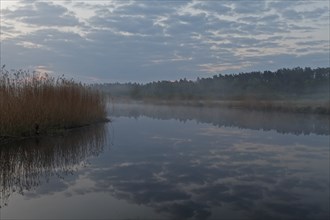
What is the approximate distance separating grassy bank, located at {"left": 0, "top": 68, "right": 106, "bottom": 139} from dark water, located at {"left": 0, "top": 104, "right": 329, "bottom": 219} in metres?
0.62

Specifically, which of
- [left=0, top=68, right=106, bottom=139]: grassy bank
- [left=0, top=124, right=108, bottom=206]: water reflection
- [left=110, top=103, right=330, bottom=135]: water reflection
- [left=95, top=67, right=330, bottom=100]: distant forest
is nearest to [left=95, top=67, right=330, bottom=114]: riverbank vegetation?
[left=95, top=67, right=330, bottom=100]: distant forest

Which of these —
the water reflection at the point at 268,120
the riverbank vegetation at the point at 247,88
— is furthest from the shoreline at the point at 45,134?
the riverbank vegetation at the point at 247,88

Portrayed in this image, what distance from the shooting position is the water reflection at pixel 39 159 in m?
5.28

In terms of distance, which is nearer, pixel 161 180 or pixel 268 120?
pixel 161 180

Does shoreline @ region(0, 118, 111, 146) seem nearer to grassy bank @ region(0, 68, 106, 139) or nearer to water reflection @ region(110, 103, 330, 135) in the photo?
grassy bank @ region(0, 68, 106, 139)

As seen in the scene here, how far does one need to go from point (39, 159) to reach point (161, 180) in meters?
2.50

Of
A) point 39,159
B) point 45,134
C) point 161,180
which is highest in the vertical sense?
point 45,134

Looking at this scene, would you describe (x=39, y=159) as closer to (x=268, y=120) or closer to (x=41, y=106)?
(x=41, y=106)

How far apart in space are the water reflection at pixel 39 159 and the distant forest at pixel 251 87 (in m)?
41.4

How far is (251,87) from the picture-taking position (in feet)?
191

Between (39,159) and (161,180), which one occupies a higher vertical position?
(39,159)

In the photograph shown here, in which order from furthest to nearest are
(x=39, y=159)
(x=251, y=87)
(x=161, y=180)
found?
1. (x=251, y=87)
2. (x=39, y=159)
3. (x=161, y=180)

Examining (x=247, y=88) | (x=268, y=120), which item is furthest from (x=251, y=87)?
(x=268, y=120)

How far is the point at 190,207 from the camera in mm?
4422
